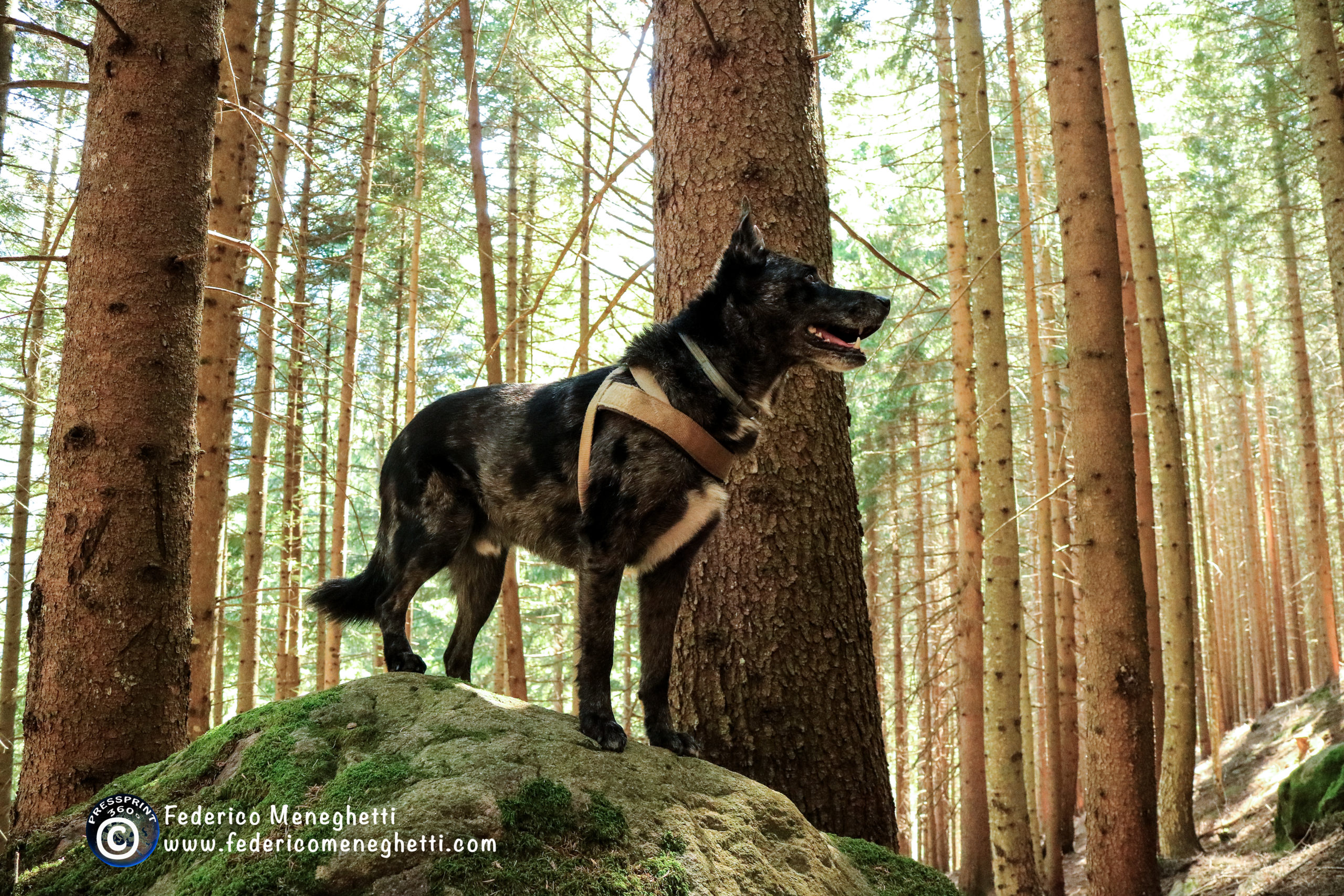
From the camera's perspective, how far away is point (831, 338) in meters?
4.12


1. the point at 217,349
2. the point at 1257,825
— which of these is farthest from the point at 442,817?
the point at 1257,825

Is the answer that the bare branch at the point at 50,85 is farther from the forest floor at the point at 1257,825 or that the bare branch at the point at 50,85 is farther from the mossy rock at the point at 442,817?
the forest floor at the point at 1257,825

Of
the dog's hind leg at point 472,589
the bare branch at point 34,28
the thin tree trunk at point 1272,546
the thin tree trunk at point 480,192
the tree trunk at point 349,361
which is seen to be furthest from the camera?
the thin tree trunk at point 1272,546

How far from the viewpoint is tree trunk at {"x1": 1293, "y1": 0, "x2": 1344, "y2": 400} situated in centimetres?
884

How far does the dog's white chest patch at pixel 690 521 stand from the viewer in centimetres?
392

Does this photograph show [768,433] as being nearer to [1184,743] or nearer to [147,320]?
[147,320]

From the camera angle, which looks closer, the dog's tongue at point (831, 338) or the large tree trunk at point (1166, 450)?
the dog's tongue at point (831, 338)

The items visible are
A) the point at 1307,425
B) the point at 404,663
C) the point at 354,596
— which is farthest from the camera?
the point at 1307,425

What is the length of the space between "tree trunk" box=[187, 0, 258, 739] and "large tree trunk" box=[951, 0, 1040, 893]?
719 cm

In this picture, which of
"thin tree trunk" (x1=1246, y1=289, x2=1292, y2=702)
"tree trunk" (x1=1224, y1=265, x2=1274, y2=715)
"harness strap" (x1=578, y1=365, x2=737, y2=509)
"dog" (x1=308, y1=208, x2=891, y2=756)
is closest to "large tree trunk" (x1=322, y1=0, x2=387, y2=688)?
"dog" (x1=308, y1=208, x2=891, y2=756)

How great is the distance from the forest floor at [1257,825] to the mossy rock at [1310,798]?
1.14 ft

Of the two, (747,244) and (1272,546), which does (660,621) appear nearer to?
(747,244)

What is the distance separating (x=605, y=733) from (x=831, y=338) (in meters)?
1.97

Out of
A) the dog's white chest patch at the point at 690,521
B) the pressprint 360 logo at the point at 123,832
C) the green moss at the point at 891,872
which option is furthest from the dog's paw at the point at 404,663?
the green moss at the point at 891,872
